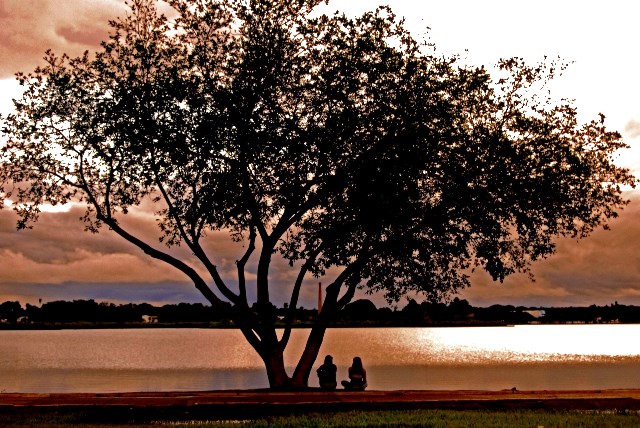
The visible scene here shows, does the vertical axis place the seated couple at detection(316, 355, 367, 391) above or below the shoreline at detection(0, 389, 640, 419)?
above

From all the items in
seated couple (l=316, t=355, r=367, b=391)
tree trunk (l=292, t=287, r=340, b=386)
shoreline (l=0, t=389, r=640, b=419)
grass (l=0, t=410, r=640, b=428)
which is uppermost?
tree trunk (l=292, t=287, r=340, b=386)

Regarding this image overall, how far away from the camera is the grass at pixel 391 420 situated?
20.3 metres

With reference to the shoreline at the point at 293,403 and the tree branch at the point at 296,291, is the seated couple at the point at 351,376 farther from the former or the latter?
the shoreline at the point at 293,403

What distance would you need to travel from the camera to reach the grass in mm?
20297

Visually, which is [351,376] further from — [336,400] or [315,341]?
[336,400]

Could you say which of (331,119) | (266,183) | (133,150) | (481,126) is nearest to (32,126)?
(133,150)

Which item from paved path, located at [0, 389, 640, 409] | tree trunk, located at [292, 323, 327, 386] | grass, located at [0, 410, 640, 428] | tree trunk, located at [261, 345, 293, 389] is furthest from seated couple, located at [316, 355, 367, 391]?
grass, located at [0, 410, 640, 428]

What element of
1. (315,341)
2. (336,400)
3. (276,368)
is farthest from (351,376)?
(336,400)

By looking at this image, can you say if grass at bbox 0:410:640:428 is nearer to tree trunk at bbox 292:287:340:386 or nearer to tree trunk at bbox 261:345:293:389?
tree trunk at bbox 261:345:293:389

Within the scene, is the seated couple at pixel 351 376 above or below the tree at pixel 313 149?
below

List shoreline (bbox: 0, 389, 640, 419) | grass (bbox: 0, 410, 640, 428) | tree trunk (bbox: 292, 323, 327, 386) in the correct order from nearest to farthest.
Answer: grass (bbox: 0, 410, 640, 428), shoreline (bbox: 0, 389, 640, 419), tree trunk (bbox: 292, 323, 327, 386)

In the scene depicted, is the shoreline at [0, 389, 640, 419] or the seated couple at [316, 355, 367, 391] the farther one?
the seated couple at [316, 355, 367, 391]

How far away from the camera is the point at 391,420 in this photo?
2069cm

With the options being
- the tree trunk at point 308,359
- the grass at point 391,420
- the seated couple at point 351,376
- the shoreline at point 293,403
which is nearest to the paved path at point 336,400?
the shoreline at point 293,403
